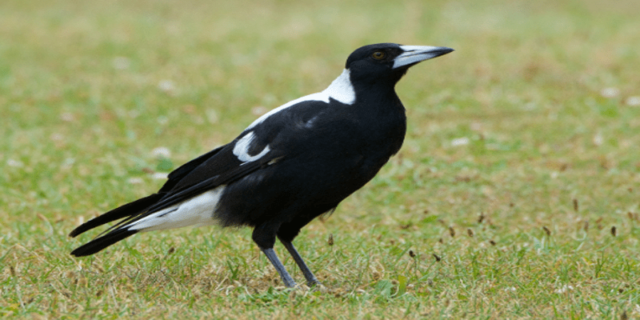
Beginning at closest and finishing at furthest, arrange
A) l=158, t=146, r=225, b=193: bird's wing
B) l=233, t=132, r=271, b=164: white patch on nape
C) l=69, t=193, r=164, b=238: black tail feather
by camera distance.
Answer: l=233, t=132, r=271, b=164: white patch on nape → l=69, t=193, r=164, b=238: black tail feather → l=158, t=146, r=225, b=193: bird's wing

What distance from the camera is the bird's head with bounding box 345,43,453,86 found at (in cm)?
320

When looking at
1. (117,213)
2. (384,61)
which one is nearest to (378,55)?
(384,61)

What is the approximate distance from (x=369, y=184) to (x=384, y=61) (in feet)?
6.60

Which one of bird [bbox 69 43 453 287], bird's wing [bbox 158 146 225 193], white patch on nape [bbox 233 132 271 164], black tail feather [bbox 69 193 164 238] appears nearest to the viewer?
bird [bbox 69 43 453 287]

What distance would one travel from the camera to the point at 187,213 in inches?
127

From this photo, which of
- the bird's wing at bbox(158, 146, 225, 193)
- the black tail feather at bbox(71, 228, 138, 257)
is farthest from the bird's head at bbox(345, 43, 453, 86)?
the black tail feather at bbox(71, 228, 138, 257)

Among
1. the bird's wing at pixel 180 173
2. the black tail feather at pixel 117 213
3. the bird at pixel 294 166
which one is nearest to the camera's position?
the bird at pixel 294 166

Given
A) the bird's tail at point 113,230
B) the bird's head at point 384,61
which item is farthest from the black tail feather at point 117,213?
the bird's head at point 384,61

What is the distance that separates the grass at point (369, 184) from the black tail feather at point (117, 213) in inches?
7.6

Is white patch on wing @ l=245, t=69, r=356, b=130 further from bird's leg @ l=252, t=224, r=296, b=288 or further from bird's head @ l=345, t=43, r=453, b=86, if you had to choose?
bird's leg @ l=252, t=224, r=296, b=288

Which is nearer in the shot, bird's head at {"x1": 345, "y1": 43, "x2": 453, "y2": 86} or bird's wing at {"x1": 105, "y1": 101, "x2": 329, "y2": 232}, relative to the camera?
bird's wing at {"x1": 105, "y1": 101, "x2": 329, "y2": 232}

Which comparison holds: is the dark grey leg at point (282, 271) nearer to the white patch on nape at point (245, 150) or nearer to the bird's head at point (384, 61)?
the white patch on nape at point (245, 150)

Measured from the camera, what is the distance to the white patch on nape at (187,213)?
126 inches

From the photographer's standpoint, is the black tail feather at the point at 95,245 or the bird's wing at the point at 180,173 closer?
the black tail feather at the point at 95,245
